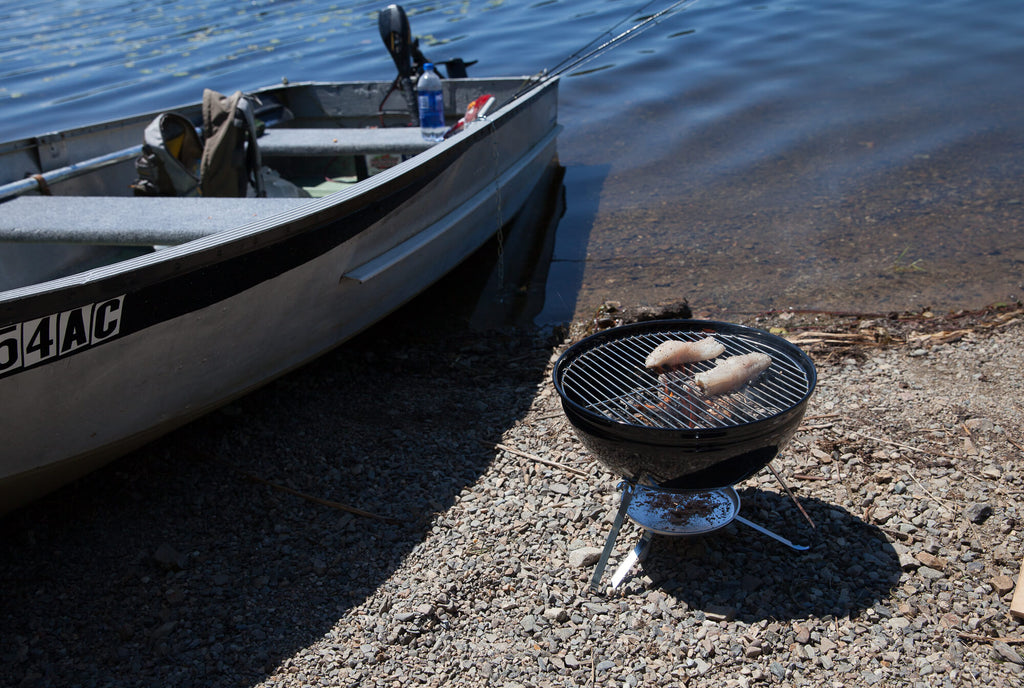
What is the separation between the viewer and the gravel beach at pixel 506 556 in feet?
8.74

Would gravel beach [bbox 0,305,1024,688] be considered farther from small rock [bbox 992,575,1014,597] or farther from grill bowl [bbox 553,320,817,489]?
grill bowl [bbox 553,320,817,489]

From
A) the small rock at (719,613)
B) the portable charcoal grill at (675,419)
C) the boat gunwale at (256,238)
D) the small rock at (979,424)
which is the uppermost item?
the boat gunwale at (256,238)

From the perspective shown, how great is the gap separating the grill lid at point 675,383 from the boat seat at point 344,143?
3369 millimetres

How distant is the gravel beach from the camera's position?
2.66m

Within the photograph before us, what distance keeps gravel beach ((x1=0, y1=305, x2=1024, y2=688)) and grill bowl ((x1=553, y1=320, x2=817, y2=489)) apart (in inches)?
19.0

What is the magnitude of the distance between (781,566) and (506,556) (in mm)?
1070

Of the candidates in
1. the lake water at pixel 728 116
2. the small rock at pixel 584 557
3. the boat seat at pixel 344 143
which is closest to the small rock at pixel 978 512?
the small rock at pixel 584 557

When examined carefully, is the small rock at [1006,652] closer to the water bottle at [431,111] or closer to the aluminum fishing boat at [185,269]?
the aluminum fishing boat at [185,269]

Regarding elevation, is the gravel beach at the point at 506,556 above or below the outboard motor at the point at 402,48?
below

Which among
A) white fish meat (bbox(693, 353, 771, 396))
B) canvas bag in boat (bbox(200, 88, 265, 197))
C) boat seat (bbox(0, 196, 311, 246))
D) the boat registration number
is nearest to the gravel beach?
white fish meat (bbox(693, 353, 771, 396))

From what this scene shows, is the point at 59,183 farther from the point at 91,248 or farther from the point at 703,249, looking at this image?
the point at 703,249

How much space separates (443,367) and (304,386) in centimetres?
88

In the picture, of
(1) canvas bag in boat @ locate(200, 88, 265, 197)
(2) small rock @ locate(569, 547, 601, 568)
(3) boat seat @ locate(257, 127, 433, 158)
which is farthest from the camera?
(3) boat seat @ locate(257, 127, 433, 158)

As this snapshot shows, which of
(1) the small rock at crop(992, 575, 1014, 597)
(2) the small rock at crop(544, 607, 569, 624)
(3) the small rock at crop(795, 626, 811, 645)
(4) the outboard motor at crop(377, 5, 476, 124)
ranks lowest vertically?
(2) the small rock at crop(544, 607, 569, 624)
